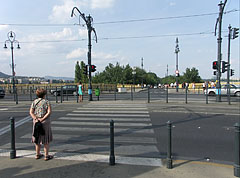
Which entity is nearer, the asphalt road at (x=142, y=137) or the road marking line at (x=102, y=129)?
the asphalt road at (x=142, y=137)

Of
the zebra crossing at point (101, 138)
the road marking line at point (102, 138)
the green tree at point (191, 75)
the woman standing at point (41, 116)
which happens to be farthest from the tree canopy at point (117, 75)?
the woman standing at point (41, 116)

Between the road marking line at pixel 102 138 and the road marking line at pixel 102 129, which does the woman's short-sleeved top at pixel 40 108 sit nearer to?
the road marking line at pixel 102 138

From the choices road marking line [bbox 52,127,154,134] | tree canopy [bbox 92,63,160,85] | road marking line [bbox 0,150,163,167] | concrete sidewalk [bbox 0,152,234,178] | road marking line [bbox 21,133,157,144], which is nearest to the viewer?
concrete sidewalk [bbox 0,152,234,178]

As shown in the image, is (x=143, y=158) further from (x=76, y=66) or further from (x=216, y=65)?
(x=76, y=66)

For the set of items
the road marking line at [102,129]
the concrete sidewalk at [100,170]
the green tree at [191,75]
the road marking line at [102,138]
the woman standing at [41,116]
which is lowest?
the road marking line at [102,138]

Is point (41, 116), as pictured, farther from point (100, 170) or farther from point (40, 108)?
point (100, 170)

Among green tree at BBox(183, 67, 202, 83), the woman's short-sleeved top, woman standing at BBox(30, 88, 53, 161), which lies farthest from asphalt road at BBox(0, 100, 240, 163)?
green tree at BBox(183, 67, 202, 83)

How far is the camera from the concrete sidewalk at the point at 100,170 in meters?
3.46

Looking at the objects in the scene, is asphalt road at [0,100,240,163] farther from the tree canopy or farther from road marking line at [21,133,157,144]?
the tree canopy

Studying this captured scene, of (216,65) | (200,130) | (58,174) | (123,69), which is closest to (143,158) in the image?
(58,174)

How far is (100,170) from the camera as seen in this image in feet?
12.0

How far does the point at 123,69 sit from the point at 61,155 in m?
63.0

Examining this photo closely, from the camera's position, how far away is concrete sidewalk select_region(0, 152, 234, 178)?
346 centimetres

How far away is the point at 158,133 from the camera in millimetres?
6402
